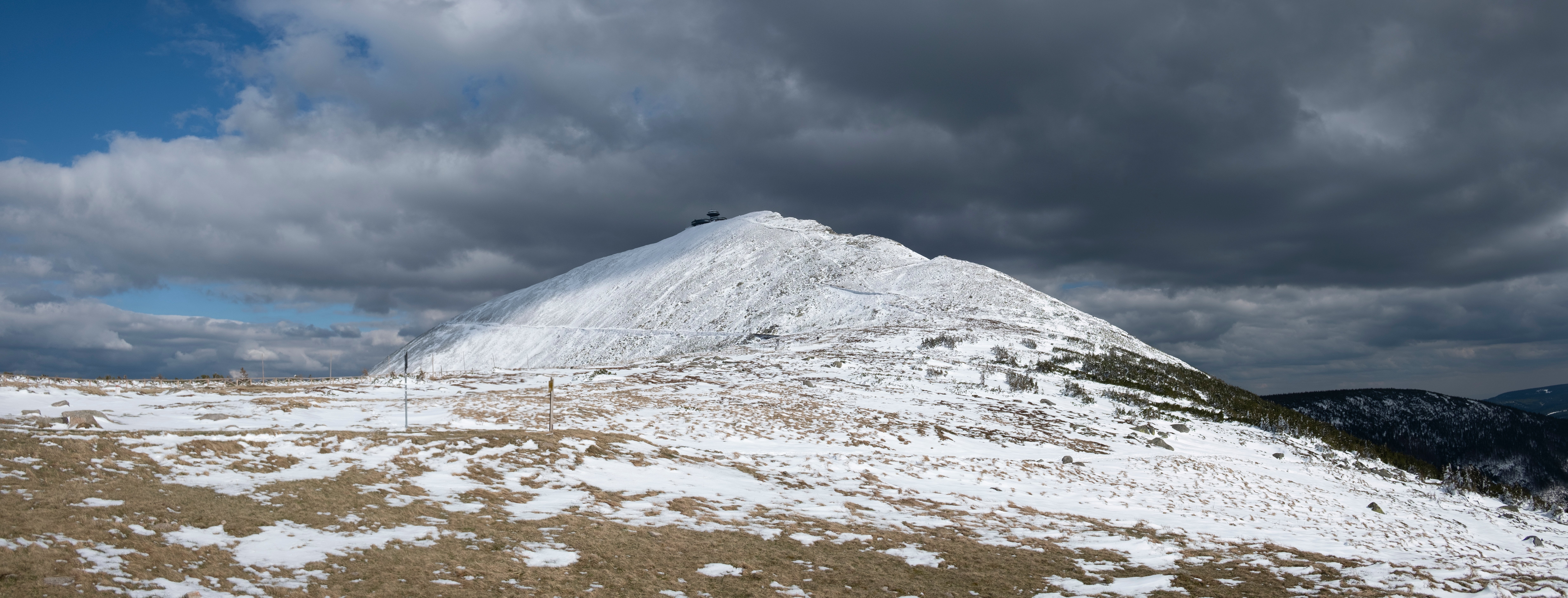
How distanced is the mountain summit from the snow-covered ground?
1278 inches

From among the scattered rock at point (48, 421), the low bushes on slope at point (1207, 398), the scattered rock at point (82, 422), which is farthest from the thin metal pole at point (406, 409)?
the low bushes on slope at point (1207, 398)

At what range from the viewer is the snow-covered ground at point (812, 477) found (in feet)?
41.0

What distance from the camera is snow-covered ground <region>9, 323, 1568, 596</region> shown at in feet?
41.0

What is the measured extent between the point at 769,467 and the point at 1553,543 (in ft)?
76.7

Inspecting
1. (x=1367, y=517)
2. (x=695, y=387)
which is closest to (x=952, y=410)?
(x=695, y=387)

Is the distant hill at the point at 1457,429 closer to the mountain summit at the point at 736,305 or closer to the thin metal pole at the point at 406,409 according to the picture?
the mountain summit at the point at 736,305

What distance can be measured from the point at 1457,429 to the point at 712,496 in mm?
169994

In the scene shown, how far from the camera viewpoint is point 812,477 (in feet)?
65.9

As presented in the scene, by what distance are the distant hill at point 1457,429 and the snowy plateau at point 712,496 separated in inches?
4271

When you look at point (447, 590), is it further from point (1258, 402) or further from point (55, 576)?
point (1258, 402)

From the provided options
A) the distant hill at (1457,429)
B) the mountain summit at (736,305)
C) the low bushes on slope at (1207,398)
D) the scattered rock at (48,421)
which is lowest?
the distant hill at (1457,429)

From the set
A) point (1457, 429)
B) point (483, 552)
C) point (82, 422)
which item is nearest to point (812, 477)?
point (483, 552)

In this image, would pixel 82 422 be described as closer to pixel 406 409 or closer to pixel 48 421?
pixel 48 421

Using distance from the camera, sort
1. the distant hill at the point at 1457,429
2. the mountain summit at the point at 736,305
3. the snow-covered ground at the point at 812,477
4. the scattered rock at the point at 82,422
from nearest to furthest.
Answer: the snow-covered ground at the point at 812,477
the scattered rock at the point at 82,422
the mountain summit at the point at 736,305
the distant hill at the point at 1457,429
